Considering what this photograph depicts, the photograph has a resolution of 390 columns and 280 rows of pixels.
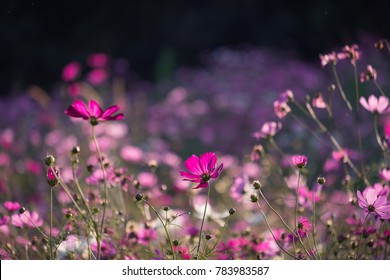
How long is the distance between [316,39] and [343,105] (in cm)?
186

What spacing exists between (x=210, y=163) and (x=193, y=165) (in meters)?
0.03

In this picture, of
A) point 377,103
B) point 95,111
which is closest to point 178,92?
point 377,103

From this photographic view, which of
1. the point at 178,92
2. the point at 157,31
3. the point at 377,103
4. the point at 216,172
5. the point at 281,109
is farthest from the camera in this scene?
the point at 157,31

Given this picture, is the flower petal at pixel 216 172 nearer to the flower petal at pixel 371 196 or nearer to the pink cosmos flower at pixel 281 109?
the flower petal at pixel 371 196

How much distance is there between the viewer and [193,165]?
3.18ft

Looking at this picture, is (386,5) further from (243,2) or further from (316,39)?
(243,2)

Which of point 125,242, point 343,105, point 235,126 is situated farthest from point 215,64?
point 125,242

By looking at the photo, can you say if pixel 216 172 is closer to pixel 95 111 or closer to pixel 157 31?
pixel 95 111

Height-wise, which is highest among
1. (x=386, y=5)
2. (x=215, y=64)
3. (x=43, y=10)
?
(x=43, y=10)

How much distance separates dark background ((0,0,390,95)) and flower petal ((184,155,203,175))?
2967 mm

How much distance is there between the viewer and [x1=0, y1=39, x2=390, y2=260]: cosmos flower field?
3.78 feet

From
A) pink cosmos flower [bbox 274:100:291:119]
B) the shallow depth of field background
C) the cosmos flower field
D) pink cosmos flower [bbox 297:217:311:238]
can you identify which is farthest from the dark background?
pink cosmos flower [bbox 297:217:311:238]

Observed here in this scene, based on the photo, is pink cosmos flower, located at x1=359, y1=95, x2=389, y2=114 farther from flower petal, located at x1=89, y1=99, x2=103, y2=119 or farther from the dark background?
the dark background
